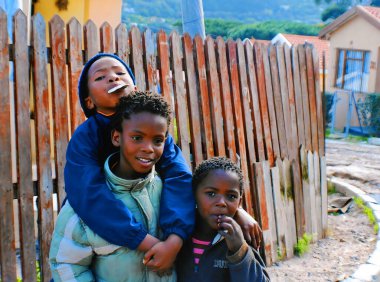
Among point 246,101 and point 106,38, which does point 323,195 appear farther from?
point 106,38

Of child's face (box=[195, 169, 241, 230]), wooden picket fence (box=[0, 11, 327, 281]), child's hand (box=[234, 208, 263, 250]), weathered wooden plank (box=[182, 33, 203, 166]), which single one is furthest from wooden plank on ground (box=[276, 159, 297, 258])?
child's face (box=[195, 169, 241, 230])

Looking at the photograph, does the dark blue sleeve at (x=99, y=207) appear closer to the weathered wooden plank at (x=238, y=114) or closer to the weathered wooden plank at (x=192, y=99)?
the weathered wooden plank at (x=192, y=99)

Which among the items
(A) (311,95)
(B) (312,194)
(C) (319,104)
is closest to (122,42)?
(A) (311,95)

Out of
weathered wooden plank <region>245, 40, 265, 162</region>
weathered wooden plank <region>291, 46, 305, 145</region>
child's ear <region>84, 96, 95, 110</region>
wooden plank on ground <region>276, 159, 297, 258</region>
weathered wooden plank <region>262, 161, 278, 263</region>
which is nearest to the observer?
child's ear <region>84, 96, 95, 110</region>

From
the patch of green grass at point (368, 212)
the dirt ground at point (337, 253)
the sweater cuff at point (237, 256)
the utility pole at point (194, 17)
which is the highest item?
the utility pole at point (194, 17)

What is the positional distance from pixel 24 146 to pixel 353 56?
2253cm

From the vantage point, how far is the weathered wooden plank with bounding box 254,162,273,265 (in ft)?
17.3

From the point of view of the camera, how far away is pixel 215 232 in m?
2.19

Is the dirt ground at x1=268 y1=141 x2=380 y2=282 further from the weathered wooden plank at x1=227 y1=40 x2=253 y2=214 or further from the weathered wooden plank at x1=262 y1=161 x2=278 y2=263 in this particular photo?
the weathered wooden plank at x1=227 y1=40 x2=253 y2=214

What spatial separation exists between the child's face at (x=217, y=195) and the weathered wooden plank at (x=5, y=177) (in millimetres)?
1911

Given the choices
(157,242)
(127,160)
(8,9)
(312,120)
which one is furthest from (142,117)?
(312,120)

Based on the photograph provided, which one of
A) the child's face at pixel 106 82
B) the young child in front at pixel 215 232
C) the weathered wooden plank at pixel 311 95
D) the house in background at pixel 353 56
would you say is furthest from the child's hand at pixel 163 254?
the house in background at pixel 353 56

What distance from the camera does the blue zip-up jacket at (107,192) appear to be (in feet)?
6.37

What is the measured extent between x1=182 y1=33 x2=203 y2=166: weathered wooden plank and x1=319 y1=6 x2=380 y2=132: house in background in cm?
1893
